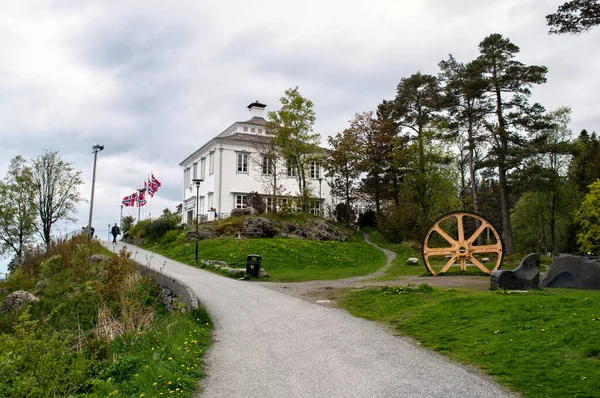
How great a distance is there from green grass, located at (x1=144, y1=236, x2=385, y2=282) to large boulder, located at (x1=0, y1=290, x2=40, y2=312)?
8967 millimetres

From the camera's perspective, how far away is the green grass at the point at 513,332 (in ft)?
22.7

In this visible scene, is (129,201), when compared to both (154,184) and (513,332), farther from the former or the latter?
(513,332)

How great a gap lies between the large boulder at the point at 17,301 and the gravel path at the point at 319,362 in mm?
9671

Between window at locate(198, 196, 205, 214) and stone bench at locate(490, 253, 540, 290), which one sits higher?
window at locate(198, 196, 205, 214)

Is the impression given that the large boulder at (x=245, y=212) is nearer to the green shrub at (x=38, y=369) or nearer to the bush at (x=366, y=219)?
the bush at (x=366, y=219)

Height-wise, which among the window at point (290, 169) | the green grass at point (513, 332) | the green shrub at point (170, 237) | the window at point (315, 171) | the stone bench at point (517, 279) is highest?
the window at point (315, 171)

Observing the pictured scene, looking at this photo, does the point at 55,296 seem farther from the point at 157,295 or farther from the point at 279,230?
the point at 279,230

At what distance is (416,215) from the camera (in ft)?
122

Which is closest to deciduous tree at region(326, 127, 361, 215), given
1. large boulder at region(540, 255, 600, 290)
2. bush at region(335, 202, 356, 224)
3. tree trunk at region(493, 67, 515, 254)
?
bush at region(335, 202, 356, 224)

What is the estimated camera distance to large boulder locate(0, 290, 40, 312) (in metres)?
18.9

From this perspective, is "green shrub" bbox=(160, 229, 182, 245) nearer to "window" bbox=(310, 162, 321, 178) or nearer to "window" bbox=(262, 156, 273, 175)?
"window" bbox=(262, 156, 273, 175)

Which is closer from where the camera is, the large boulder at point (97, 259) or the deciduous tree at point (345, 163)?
the large boulder at point (97, 259)

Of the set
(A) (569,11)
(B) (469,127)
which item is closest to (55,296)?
(A) (569,11)

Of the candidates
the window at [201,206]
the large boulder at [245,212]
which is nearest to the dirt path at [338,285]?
the large boulder at [245,212]
